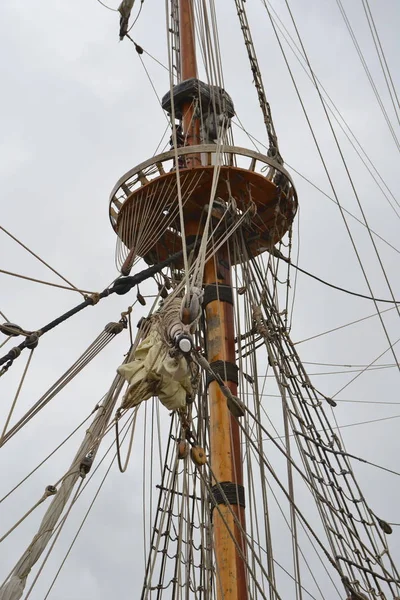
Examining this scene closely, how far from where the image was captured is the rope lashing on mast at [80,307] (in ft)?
20.0

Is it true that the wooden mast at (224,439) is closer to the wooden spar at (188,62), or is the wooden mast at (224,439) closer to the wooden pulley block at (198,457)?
the wooden spar at (188,62)

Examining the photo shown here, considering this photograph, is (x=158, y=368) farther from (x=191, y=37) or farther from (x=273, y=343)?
(x=191, y=37)

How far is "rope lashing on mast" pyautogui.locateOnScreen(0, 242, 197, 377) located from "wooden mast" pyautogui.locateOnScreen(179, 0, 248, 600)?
51 centimetres

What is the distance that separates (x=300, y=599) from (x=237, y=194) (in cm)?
390

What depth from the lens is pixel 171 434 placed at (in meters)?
8.29

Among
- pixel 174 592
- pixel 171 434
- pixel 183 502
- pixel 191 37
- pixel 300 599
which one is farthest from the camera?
pixel 191 37

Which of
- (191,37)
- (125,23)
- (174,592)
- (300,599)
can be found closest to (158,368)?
(300,599)

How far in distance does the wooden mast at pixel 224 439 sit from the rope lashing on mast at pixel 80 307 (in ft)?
1.68

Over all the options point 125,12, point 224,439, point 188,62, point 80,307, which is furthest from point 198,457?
point 188,62

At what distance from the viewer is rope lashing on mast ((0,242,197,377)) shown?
240 inches

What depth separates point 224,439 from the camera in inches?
277

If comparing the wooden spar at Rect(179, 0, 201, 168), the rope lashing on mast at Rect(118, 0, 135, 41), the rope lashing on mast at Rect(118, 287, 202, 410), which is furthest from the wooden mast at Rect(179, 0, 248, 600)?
the rope lashing on mast at Rect(118, 0, 135, 41)

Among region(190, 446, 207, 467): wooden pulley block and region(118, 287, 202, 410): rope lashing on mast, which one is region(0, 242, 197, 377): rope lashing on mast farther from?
region(190, 446, 207, 467): wooden pulley block

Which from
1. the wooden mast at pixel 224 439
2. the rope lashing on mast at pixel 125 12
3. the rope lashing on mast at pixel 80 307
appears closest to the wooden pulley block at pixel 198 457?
the wooden mast at pixel 224 439
